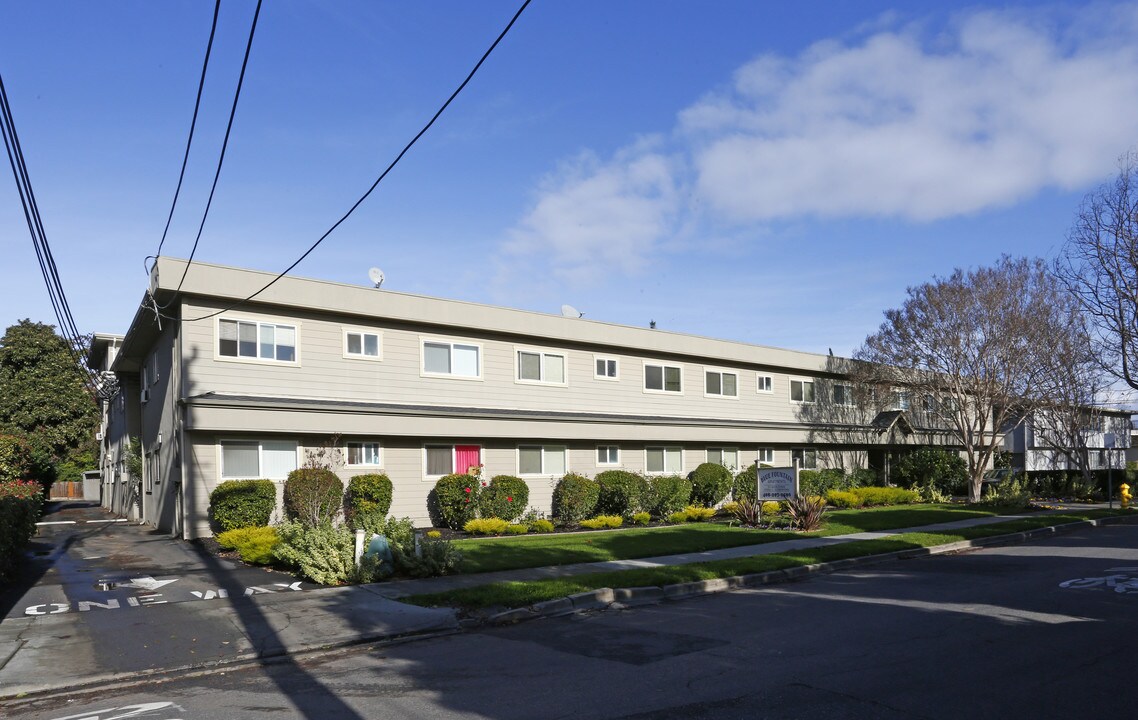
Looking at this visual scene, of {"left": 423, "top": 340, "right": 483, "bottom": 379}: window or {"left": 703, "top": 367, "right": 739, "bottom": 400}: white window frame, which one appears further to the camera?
{"left": 703, "top": 367, "right": 739, "bottom": 400}: white window frame

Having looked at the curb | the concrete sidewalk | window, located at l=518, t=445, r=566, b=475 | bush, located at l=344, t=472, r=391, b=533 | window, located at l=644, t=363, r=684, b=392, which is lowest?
the curb

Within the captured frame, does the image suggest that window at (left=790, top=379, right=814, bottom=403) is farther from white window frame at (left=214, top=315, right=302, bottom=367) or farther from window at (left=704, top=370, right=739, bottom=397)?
white window frame at (left=214, top=315, right=302, bottom=367)

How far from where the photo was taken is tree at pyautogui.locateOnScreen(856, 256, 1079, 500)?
31.1 m

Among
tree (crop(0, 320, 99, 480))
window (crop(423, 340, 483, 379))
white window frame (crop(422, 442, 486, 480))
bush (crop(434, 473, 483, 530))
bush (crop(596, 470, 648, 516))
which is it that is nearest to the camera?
bush (crop(434, 473, 483, 530))

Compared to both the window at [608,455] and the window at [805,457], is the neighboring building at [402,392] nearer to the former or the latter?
the window at [608,455]

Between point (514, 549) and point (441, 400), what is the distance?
22.3 feet

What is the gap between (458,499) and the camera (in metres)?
22.0

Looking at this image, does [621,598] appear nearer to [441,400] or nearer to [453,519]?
[453,519]

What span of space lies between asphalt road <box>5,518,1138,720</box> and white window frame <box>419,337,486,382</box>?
12.3 meters

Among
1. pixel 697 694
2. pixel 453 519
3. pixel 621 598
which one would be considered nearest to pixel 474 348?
pixel 453 519

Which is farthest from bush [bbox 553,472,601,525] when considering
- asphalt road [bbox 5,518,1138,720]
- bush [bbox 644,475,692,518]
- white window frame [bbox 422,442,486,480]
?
asphalt road [bbox 5,518,1138,720]

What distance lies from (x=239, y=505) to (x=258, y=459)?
1695 mm

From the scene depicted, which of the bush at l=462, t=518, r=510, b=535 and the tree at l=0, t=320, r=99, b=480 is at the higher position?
the tree at l=0, t=320, r=99, b=480

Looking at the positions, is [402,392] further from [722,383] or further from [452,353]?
[722,383]
